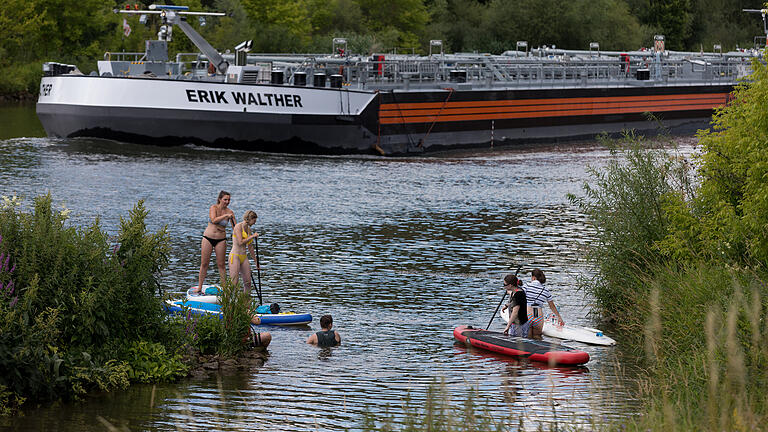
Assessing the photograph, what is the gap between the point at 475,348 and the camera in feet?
48.8

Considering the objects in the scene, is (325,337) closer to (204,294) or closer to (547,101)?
(204,294)

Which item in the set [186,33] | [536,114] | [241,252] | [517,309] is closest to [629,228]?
[517,309]

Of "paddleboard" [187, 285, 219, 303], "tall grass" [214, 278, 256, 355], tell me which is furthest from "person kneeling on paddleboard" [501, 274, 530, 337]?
"paddleboard" [187, 285, 219, 303]

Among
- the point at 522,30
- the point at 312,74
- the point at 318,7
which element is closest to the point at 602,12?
the point at 522,30

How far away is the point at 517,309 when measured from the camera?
15016 millimetres

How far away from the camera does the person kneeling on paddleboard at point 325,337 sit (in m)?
14.6

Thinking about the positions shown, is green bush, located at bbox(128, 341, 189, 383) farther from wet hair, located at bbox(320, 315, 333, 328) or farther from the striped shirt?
the striped shirt

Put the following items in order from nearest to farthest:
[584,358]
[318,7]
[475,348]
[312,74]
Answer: [584,358] < [475,348] < [312,74] < [318,7]

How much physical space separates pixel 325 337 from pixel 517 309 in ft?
8.32

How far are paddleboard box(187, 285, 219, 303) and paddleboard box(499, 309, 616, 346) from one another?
4.10 meters

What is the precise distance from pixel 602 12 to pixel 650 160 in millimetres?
70076

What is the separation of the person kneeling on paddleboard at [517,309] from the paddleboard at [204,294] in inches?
162

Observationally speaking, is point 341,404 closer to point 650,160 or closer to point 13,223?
point 13,223

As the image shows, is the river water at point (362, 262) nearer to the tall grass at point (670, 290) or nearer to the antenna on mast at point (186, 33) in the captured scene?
the tall grass at point (670, 290)
